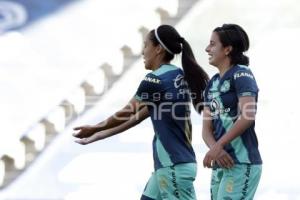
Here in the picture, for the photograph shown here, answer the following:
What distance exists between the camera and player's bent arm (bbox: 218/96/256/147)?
116 inches

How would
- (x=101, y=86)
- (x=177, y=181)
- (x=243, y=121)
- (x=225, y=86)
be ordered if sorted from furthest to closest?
(x=101, y=86)
(x=177, y=181)
(x=225, y=86)
(x=243, y=121)

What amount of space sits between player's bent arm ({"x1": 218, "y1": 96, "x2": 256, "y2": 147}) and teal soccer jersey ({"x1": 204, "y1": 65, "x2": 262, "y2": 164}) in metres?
0.03

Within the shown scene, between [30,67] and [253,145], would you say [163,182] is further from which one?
[30,67]

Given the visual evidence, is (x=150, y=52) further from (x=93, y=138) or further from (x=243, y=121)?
(x=243, y=121)

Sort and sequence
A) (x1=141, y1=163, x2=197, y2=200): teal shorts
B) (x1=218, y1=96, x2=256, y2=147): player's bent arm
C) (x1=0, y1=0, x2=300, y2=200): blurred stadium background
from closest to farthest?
1. (x1=218, y1=96, x2=256, y2=147): player's bent arm
2. (x1=141, y1=163, x2=197, y2=200): teal shorts
3. (x1=0, y1=0, x2=300, y2=200): blurred stadium background

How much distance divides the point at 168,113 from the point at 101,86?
278 centimetres

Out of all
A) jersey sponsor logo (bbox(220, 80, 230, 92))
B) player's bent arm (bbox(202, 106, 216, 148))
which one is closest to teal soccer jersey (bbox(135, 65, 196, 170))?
player's bent arm (bbox(202, 106, 216, 148))

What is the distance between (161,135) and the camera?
335 centimetres

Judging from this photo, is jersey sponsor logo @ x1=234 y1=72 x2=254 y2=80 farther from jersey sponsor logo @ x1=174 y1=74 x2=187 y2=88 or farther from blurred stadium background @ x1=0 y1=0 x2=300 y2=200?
blurred stadium background @ x1=0 y1=0 x2=300 y2=200

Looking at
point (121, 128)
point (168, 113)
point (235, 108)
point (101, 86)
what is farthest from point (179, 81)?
point (101, 86)

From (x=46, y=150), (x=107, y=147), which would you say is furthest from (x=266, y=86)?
(x=46, y=150)

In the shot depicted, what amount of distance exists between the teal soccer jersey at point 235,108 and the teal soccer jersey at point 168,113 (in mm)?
284

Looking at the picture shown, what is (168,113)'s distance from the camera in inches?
132

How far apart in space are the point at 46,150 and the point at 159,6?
1257 mm
